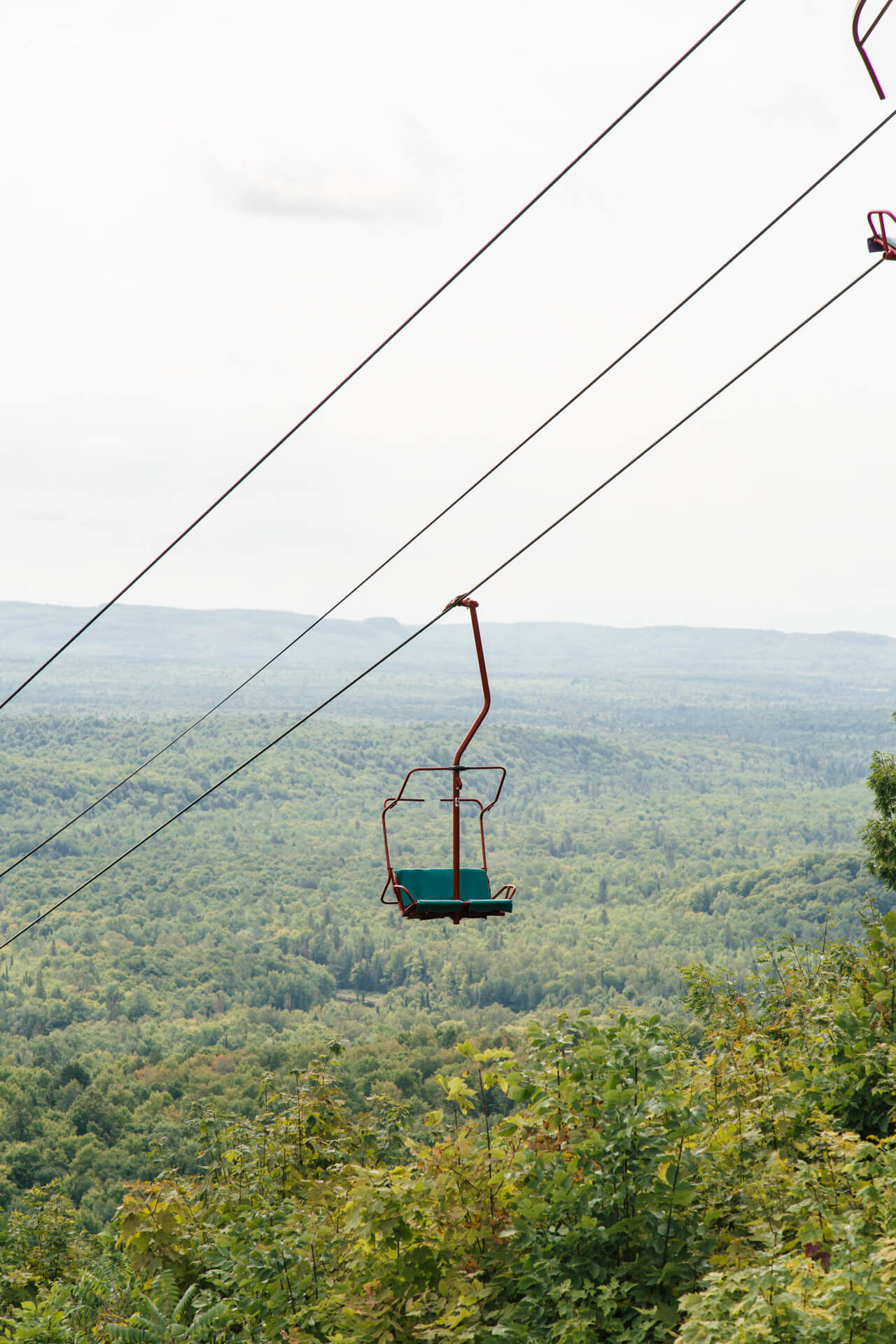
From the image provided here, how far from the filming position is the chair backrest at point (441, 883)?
6.05 metres

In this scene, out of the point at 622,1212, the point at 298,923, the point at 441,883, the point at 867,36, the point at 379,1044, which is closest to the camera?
the point at 867,36

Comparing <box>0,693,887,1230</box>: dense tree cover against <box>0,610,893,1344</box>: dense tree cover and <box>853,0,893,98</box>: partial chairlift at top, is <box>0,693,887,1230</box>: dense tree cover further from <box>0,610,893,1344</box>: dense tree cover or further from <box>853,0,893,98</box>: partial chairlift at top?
<box>853,0,893,98</box>: partial chairlift at top

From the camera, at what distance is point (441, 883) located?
6.27 meters

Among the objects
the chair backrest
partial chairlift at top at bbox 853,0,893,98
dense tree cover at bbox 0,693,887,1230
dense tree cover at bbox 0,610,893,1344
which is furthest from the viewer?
dense tree cover at bbox 0,693,887,1230

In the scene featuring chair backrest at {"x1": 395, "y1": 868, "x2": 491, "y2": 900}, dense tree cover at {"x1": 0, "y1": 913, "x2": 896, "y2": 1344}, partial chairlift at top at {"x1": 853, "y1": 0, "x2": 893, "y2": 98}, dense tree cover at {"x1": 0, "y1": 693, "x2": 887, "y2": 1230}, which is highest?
partial chairlift at top at {"x1": 853, "y1": 0, "x2": 893, "y2": 98}

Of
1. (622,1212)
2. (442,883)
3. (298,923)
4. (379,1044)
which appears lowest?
(298,923)

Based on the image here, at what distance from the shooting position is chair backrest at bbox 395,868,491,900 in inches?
238

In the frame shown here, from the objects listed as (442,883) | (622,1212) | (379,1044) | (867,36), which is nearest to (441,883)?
(442,883)

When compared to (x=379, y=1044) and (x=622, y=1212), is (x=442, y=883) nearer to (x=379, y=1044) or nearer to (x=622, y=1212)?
(x=622, y=1212)

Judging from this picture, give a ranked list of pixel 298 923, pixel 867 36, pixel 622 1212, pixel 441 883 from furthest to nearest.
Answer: pixel 298 923
pixel 441 883
pixel 622 1212
pixel 867 36

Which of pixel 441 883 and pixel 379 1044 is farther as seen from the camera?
pixel 379 1044

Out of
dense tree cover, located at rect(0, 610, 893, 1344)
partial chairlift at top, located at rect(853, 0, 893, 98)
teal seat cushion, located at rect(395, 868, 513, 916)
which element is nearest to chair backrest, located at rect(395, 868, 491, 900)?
teal seat cushion, located at rect(395, 868, 513, 916)

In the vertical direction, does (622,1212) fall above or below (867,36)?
below

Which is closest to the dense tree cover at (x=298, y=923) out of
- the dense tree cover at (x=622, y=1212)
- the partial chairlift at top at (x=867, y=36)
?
the dense tree cover at (x=622, y=1212)
